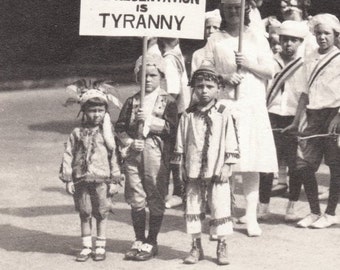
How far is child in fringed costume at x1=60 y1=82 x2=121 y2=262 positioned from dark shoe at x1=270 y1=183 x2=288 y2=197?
2852 millimetres

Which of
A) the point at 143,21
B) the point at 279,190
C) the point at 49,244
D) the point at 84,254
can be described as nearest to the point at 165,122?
the point at 143,21

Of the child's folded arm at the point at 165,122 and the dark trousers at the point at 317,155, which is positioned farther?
the dark trousers at the point at 317,155

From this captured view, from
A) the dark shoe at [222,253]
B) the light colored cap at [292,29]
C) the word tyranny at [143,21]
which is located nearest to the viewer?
the dark shoe at [222,253]

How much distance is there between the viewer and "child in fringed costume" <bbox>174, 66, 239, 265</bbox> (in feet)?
22.1

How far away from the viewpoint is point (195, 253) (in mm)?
6762

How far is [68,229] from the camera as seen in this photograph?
25.5ft

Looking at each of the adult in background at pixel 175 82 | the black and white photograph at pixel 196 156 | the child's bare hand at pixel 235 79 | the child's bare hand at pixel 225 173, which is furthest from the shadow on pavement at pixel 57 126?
the child's bare hand at pixel 225 173

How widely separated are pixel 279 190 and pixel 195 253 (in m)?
2.81

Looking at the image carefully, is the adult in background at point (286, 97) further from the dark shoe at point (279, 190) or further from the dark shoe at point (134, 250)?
the dark shoe at point (134, 250)

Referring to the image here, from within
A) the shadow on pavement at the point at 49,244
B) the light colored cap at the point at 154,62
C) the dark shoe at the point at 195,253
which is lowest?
the shadow on pavement at the point at 49,244

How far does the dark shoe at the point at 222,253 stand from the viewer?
669cm

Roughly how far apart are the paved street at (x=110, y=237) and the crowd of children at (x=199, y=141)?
0.16 m

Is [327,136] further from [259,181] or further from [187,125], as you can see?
[187,125]

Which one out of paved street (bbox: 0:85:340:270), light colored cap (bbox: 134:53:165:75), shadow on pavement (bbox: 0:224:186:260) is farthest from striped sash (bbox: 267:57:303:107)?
shadow on pavement (bbox: 0:224:186:260)
